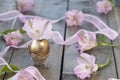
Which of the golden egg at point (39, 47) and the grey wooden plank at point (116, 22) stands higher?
the golden egg at point (39, 47)

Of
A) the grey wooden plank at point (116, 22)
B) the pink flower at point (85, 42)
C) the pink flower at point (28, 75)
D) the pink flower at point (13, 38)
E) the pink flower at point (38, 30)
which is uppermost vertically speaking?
the pink flower at point (38, 30)

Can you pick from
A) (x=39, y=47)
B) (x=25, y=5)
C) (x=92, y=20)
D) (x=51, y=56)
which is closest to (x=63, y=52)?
(x=51, y=56)

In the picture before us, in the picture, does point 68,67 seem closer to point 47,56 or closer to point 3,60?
point 47,56

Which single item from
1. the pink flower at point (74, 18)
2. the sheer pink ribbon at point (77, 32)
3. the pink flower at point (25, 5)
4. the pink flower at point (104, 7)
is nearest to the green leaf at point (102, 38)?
the sheer pink ribbon at point (77, 32)

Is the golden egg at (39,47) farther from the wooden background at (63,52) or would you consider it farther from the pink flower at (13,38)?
the pink flower at (13,38)

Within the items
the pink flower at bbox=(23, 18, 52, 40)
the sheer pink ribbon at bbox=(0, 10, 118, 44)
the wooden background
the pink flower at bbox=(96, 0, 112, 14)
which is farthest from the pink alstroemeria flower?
the pink flower at bbox=(96, 0, 112, 14)

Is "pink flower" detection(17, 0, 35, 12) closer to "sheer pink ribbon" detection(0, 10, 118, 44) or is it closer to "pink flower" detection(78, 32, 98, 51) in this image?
"sheer pink ribbon" detection(0, 10, 118, 44)

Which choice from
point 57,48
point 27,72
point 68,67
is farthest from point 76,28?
point 27,72
